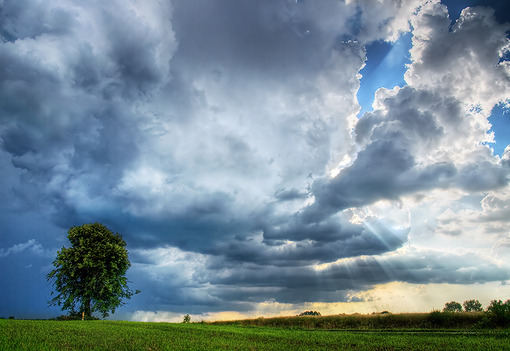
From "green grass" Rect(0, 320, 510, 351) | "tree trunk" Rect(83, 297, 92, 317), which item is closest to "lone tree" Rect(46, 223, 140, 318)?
"tree trunk" Rect(83, 297, 92, 317)

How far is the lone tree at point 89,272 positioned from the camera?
4997cm

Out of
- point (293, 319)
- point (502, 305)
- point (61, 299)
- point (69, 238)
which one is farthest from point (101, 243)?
point (502, 305)

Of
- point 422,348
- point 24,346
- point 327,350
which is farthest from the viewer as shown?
point 422,348

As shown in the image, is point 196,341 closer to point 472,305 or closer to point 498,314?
point 498,314

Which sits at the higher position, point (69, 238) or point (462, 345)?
point (69, 238)

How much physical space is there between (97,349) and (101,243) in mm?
43316

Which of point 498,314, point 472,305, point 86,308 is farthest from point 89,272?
point 472,305

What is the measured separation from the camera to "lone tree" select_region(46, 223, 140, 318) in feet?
164

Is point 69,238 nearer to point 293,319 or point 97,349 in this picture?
point 293,319

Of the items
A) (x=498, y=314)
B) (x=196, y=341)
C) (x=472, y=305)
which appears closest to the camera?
(x=196, y=341)

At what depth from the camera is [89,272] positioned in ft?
169

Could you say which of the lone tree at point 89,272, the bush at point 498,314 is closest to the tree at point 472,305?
the bush at point 498,314

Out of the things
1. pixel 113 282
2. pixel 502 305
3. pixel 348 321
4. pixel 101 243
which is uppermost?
pixel 101 243

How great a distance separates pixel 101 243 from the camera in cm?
5231
